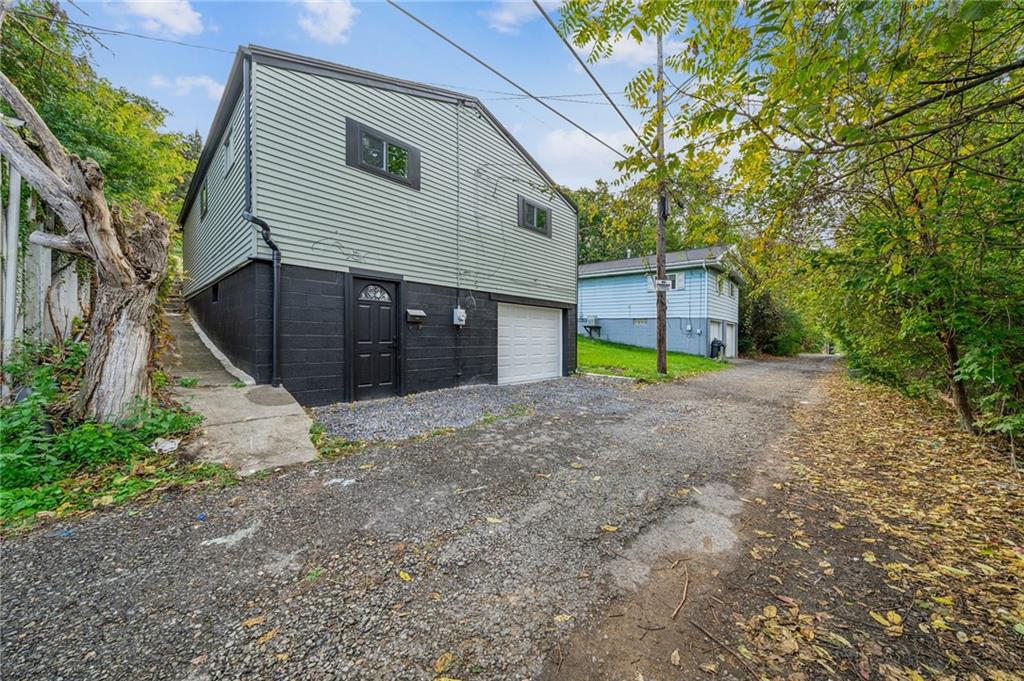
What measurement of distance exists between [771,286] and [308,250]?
7.94 metres

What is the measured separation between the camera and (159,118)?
10828 millimetres

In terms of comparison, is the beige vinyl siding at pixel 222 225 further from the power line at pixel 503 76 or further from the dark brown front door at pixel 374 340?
the power line at pixel 503 76

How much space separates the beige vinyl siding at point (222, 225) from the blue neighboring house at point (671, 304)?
43.9 ft

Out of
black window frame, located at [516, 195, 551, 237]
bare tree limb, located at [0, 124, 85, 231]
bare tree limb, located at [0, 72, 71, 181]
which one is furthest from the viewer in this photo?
black window frame, located at [516, 195, 551, 237]

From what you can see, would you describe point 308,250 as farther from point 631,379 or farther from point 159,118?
point 159,118

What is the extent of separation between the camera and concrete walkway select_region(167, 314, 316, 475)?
12.0 feet

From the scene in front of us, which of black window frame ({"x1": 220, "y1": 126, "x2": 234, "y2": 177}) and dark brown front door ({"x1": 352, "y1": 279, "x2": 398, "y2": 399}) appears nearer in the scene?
dark brown front door ({"x1": 352, "y1": 279, "x2": 398, "y2": 399})

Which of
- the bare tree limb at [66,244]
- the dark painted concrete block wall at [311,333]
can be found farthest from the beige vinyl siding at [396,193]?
the bare tree limb at [66,244]

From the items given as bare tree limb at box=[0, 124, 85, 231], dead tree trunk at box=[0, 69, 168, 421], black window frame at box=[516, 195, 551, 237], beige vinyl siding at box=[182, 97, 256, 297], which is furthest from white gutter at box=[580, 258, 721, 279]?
bare tree limb at box=[0, 124, 85, 231]

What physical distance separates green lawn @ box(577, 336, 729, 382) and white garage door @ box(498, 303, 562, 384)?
1299 millimetres

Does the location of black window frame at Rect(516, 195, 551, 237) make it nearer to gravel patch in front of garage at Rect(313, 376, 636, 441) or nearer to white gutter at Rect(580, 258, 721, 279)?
gravel patch in front of garage at Rect(313, 376, 636, 441)

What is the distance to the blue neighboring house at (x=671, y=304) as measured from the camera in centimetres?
1623

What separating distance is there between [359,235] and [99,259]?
318cm

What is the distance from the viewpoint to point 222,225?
23.0 ft
